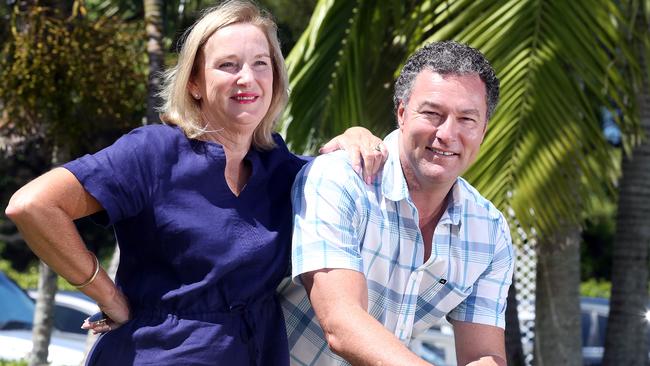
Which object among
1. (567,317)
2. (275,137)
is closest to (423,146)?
(275,137)

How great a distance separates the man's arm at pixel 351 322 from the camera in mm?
2516

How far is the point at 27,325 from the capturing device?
787cm

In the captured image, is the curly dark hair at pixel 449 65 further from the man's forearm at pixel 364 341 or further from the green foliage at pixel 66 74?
the green foliage at pixel 66 74

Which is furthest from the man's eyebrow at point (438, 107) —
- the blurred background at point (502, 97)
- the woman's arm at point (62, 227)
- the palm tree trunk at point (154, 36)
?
the palm tree trunk at point (154, 36)

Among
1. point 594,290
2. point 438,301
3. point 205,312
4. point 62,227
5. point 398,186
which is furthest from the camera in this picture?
point 594,290

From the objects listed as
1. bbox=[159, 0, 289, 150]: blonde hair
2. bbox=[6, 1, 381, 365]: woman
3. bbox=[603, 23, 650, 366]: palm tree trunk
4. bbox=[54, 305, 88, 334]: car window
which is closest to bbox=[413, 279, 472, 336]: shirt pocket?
bbox=[6, 1, 381, 365]: woman

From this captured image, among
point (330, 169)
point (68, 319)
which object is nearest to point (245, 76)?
point (330, 169)

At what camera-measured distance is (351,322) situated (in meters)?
2.54

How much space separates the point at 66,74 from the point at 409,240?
11.3ft

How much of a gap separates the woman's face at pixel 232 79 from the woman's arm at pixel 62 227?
42 centimetres

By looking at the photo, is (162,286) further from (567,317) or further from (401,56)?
(567,317)

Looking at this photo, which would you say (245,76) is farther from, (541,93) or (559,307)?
(559,307)

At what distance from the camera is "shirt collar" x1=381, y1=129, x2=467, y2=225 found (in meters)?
2.77

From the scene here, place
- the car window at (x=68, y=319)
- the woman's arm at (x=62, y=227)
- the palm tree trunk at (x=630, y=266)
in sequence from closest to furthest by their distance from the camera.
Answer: the woman's arm at (x=62, y=227) < the palm tree trunk at (x=630, y=266) < the car window at (x=68, y=319)
